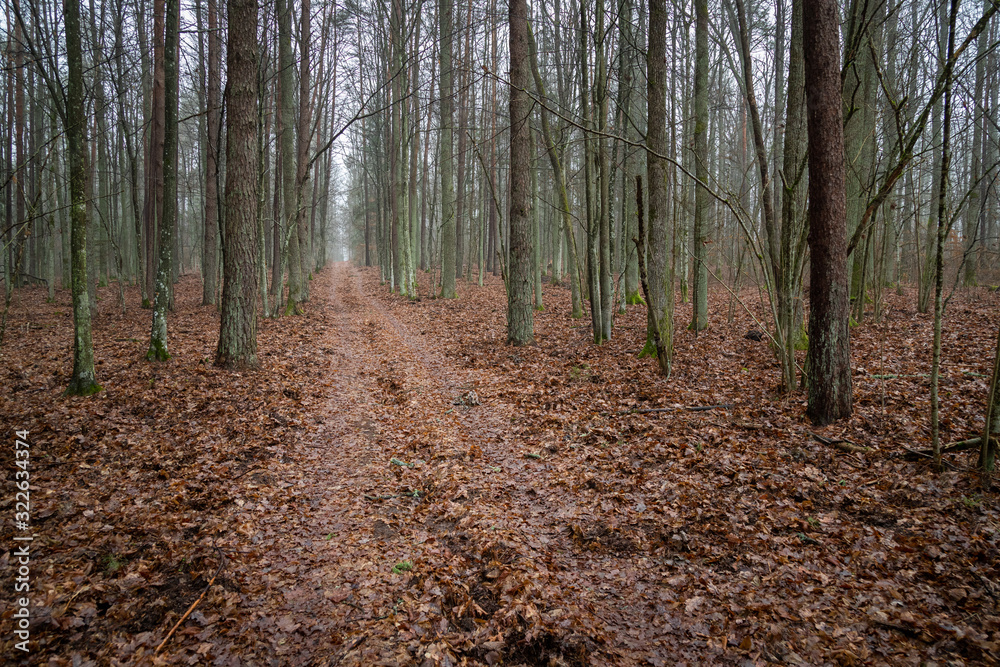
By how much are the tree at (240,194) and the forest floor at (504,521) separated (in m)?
0.61

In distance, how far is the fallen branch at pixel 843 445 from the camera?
16.4ft

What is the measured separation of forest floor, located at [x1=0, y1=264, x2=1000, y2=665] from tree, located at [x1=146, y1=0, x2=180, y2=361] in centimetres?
75

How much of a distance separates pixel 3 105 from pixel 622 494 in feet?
91.6

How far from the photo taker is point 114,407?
655 centimetres

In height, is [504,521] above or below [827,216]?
below

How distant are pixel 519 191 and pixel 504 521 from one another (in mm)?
7962

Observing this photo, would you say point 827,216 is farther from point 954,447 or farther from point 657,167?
point 657,167

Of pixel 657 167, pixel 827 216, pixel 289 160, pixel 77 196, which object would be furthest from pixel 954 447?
pixel 289 160

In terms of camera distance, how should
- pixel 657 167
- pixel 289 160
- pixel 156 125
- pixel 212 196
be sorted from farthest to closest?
1. pixel 212 196
2. pixel 289 160
3. pixel 156 125
4. pixel 657 167

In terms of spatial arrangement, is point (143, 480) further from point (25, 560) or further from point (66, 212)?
point (66, 212)

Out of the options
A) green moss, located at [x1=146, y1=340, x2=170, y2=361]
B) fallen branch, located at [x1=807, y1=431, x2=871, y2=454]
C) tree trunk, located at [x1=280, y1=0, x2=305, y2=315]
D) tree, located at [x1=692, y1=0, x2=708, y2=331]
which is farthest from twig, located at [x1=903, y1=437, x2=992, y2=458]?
tree trunk, located at [x1=280, y1=0, x2=305, y2=315]

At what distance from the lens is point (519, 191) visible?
10805 mm

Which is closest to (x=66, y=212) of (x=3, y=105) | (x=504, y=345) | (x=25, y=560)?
(x=3, y=105)

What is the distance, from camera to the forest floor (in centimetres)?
302
